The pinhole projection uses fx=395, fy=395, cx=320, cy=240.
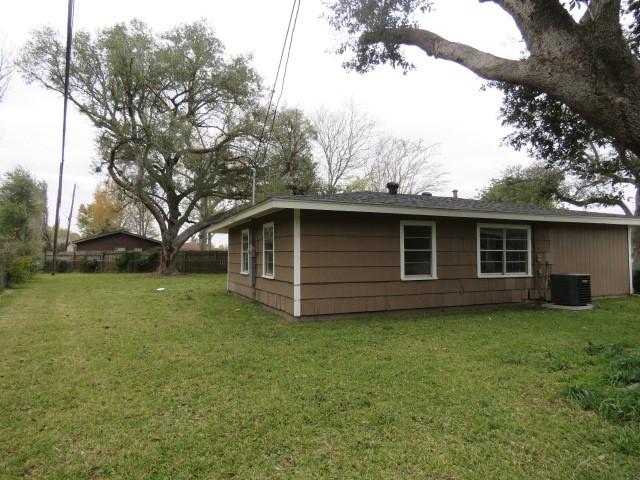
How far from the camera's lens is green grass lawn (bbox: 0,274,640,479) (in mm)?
2432

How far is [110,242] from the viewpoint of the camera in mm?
28797

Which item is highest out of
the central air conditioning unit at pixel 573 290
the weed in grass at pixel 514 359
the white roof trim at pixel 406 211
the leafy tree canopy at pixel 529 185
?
the leafy tree canopy at pixel 529 185

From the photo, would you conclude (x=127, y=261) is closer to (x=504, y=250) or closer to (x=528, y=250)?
(x=504, y=250)

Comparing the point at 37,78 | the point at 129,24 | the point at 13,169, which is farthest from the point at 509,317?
the point at 13,169

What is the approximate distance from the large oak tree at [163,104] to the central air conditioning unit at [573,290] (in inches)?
612

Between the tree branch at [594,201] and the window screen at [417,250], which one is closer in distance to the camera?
the window screen at [417,250]

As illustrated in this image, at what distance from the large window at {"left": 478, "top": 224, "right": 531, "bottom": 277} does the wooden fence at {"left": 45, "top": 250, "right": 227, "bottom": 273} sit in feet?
58.8

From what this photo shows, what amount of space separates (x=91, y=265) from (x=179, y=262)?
5.38m

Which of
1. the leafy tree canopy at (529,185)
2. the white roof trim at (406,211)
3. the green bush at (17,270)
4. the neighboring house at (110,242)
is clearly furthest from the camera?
the neighboring house at (110,242)

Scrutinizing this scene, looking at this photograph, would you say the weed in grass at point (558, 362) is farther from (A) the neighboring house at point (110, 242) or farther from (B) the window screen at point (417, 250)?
(A) the neighboring house at point (110, 242)

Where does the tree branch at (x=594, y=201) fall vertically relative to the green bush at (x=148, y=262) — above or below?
above

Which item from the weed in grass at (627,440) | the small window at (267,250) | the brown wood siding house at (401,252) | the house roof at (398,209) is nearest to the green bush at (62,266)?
the brown wood siding house at (401,252)

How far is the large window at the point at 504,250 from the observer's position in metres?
8.70

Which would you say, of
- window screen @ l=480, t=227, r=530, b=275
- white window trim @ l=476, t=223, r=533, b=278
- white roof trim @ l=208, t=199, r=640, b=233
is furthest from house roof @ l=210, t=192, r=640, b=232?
window screen @ l=480, t=227, r=530, b=275
